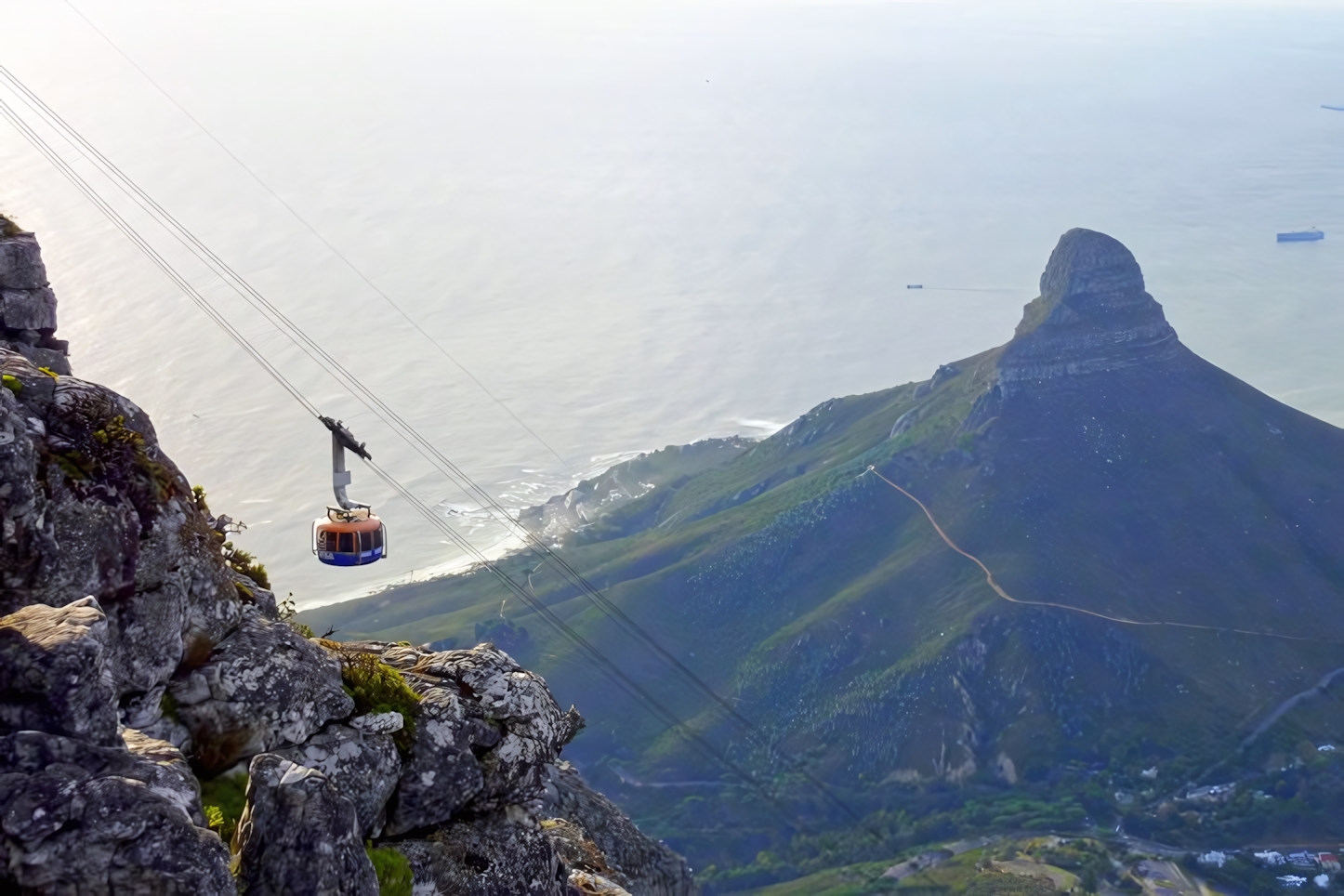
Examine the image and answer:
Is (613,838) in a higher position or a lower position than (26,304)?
lower

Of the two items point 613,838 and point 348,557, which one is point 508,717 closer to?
point 613,838

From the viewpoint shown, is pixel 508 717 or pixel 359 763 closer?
pixel 359 763

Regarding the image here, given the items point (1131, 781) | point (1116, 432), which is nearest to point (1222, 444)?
point (1116, 432)

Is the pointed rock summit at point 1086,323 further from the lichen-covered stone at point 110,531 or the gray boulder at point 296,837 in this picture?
the gray boulder at point 296,837

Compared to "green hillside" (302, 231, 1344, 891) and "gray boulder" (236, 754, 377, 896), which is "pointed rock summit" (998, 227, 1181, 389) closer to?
"green hillside" (302, 231, 1344, 891)

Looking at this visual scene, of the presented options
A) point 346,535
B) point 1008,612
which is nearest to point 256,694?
point 346,535

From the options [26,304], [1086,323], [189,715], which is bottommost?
[1086,323]

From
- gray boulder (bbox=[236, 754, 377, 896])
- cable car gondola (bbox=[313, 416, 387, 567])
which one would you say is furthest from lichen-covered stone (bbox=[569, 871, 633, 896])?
cable car gondola (bbox=[313, 416, 387, 567])
